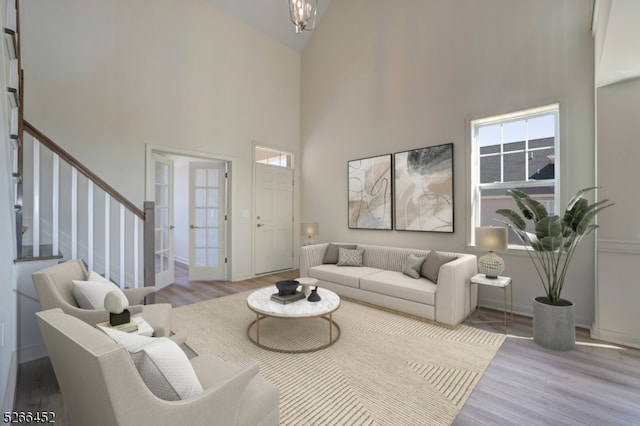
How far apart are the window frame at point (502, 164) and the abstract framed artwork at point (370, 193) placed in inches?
48.2

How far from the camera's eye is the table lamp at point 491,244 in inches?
121

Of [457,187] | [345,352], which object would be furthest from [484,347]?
[457,187]

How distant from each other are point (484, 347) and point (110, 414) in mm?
2887

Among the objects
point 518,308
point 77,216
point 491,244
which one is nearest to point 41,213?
point 77,216

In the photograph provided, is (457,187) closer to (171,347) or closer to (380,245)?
(380,245)

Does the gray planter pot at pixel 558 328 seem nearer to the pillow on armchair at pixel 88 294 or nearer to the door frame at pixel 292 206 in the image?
the pillow on armchair at pixel 88 294

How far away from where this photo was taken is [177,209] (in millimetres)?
7332

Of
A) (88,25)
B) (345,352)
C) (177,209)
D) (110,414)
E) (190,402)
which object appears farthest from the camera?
(177,209)

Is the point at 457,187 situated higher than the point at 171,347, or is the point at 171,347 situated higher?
the point at 457,187

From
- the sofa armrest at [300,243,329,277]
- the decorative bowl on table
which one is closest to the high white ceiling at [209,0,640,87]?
the decorative bowl on table

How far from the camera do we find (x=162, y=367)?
3.39ft

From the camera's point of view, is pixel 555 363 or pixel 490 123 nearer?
pixel 555 363

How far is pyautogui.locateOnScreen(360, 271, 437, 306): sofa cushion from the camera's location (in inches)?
128

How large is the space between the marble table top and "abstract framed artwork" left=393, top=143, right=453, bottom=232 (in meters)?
2.02
